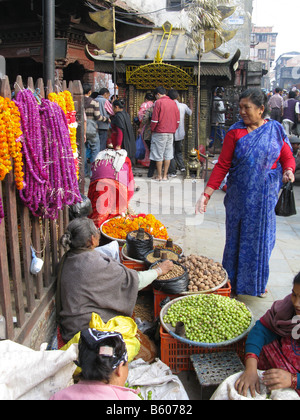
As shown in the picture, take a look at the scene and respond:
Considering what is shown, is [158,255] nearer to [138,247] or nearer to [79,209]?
[138,247]

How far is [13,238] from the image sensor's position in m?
2.84

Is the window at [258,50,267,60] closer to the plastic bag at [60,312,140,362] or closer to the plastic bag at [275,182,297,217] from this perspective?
the plastic bag at [275,182,297,217]

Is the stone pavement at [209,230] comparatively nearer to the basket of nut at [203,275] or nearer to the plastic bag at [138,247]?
the basket of nut at [203,275]

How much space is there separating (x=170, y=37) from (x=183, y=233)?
6.68 m

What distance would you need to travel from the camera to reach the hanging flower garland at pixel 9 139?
241 cm

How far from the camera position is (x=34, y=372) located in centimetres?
227

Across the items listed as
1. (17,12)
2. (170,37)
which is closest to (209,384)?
(170,37)

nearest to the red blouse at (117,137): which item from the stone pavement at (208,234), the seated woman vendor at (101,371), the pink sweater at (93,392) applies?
the stone pavement at (208,234)

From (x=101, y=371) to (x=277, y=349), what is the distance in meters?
1.33

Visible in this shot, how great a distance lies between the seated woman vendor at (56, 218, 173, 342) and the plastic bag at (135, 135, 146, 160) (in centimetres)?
753

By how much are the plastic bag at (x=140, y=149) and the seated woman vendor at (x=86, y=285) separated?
753 centimetres

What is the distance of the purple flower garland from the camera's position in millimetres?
2805

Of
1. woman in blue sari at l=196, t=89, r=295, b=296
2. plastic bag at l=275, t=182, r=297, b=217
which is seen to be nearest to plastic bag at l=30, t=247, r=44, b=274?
woman in blue sari at l=196, t=89, r=295, b=296

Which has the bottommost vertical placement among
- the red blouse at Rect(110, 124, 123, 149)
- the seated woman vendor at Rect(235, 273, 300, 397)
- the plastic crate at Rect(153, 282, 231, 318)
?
the plastic crate at Rect(153, 282, 231, 318)
